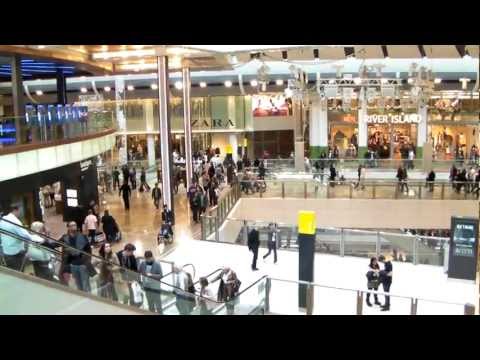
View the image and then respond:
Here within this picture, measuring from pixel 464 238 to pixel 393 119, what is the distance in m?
18.4

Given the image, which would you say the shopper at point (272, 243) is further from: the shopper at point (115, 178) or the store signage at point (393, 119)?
the store signage at point (393, 119)

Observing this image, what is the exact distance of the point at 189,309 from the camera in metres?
9.04

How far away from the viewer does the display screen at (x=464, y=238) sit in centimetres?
1219

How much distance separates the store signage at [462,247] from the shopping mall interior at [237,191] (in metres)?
0.03

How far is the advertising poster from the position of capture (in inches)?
1358

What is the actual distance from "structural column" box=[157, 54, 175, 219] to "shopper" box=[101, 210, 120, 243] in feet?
10.5

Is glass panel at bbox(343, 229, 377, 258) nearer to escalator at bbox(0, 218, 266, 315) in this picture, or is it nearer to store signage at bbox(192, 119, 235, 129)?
escalator at bbox(0, 218, 266, 315)

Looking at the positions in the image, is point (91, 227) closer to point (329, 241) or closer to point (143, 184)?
point (329, 241)

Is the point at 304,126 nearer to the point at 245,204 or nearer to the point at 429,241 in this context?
the point at 245,204

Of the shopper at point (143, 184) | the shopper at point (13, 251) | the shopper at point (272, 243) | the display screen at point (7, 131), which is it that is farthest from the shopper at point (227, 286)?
the shopper at point (143, 184)

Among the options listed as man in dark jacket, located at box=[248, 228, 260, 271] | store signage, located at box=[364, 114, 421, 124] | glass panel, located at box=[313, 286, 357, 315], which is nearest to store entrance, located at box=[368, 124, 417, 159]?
store signage, located at box=[364, 114, 421, 124]

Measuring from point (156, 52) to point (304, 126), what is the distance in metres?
17.9

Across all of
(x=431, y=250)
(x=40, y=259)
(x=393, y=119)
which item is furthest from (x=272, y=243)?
(x=393, y=119)

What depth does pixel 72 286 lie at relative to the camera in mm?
8523
